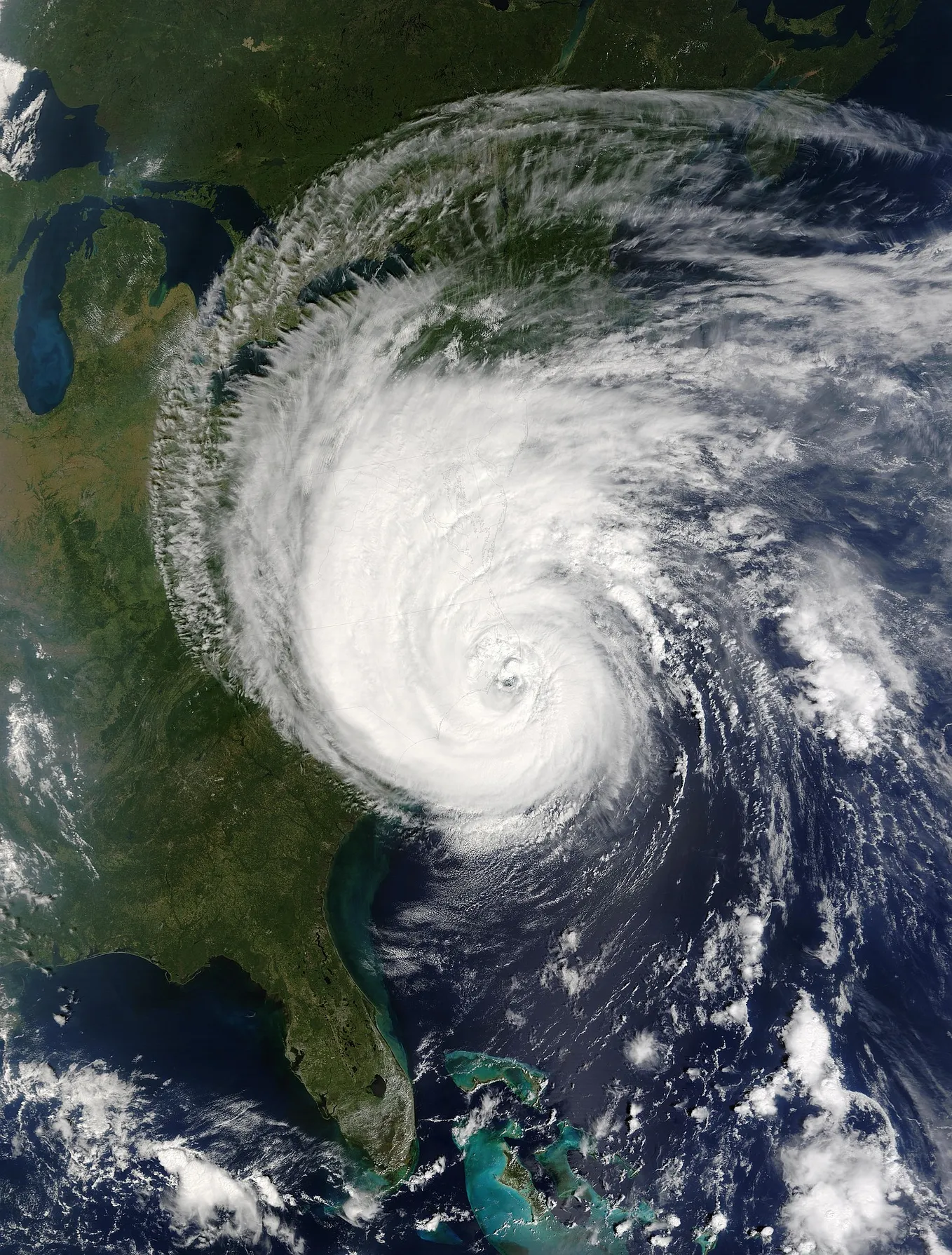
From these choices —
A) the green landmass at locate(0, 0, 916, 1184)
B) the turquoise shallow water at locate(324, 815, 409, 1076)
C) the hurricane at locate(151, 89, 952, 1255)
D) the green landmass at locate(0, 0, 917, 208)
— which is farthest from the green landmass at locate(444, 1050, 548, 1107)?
the green landmass at locate(0, 0, 917, 208)

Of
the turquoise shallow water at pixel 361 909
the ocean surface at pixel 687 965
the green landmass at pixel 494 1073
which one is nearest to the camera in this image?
the ocean surface at pixel 687 965

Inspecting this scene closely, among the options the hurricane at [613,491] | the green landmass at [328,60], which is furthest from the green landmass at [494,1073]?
the green landmass at [328,60]

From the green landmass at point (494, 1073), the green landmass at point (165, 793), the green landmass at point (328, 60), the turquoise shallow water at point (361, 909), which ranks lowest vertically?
the green landmass at point (494, 1073)

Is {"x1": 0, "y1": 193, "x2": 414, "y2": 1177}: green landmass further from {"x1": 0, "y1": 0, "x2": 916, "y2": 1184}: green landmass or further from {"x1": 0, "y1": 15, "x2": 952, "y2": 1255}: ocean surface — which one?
{"x1": 0, "y1": 15, "x2": 952, "y2": 1255}: ocean surface

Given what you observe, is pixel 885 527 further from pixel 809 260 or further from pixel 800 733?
pixel 809 260

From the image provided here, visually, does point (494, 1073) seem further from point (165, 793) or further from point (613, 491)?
point (613, 491)

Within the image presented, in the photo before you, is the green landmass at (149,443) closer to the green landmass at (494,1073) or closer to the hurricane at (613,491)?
the green landmass at (494,1073)

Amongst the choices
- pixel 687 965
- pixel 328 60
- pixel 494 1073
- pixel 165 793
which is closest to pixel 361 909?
pixel 494 1073

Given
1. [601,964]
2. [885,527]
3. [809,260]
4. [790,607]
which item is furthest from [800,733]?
[809,260]
